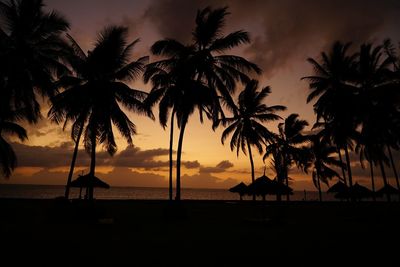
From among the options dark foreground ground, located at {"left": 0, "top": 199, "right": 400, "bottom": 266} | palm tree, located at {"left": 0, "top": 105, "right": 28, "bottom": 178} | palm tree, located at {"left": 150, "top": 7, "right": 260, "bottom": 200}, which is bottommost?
dark foreground ground, located at {"left": 0, "top": 199, "right": 400, "bottom": 266}

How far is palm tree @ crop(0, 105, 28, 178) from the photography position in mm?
23111

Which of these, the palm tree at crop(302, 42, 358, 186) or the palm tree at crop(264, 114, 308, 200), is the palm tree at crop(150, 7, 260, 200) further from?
the palm tree at crop(264, 114, 308, 200)

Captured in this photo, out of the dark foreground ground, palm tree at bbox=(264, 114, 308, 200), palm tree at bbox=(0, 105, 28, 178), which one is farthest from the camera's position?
palm tree at bbox=(264, 114, 308, 200)

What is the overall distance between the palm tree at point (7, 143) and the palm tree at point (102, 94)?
7.00m

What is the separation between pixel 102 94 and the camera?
1861 centimetres

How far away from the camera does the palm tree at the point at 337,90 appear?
2322 centimetres

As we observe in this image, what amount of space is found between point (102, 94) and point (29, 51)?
4.67 meters

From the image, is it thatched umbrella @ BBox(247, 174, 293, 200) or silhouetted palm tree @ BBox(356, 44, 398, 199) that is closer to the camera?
thatched umbrella @ BBox(247, 174, 293, 200)

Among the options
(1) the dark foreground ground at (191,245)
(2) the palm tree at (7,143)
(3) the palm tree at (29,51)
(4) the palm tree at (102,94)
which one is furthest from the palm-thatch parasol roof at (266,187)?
(2) the palm tree at (7,143)

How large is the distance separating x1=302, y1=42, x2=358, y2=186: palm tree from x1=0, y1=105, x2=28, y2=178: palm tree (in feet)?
81.2

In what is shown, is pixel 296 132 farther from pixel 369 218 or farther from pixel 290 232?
pixel 290 232

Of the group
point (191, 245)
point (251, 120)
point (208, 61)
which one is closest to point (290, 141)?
point (251, 120)

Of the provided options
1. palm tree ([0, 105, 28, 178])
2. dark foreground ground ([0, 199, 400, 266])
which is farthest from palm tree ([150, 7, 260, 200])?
palm tree ([0, 105, 28, 178])

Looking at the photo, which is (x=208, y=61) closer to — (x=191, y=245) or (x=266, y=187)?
(x=266, y=187)
